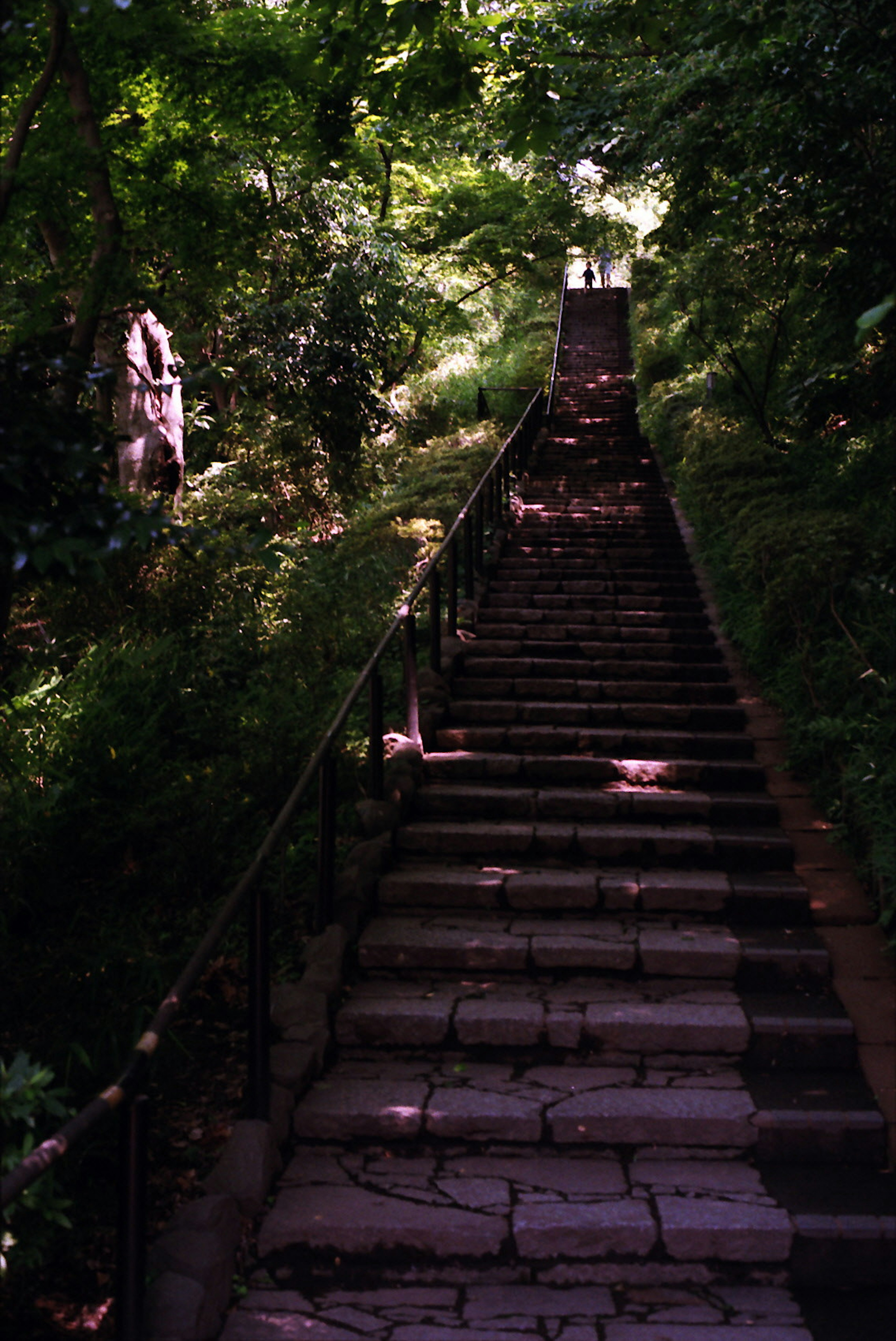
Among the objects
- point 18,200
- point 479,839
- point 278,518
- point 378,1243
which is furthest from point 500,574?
point 378,1243

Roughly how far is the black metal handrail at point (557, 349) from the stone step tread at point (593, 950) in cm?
1392

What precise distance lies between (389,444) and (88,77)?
36.6ft

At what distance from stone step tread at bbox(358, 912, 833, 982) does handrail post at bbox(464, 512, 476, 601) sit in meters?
4.31

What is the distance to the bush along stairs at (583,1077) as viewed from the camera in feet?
9.66

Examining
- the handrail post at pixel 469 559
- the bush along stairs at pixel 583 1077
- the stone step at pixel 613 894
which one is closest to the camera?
the bush along stairs at pixel 583 1077

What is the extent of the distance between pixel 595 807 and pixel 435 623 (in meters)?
2.04

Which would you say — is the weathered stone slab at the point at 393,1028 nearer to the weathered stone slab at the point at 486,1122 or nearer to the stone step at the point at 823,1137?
the weathered stone slab at the point at 486,1122

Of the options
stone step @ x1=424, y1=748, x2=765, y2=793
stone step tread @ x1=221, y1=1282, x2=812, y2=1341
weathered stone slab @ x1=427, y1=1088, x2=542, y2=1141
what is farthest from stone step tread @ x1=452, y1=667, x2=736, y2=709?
stone step tread @ x1=221, y1=1282, x2=812, y2=1341

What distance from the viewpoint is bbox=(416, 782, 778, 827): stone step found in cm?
541

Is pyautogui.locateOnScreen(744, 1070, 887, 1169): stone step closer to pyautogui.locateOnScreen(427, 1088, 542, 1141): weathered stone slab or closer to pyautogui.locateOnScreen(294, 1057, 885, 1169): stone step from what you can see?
pyautogui.locateOnScreen(294, 1057, 885, 1169): stone step

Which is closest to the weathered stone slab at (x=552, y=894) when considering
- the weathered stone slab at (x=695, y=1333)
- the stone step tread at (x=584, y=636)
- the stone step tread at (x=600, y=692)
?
the weathered stone slab at (x=695, y=1333)

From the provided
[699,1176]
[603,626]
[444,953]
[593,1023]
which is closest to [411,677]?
[444,953]

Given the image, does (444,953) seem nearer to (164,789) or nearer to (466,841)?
(466,841)

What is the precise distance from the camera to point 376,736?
17.0 feet
